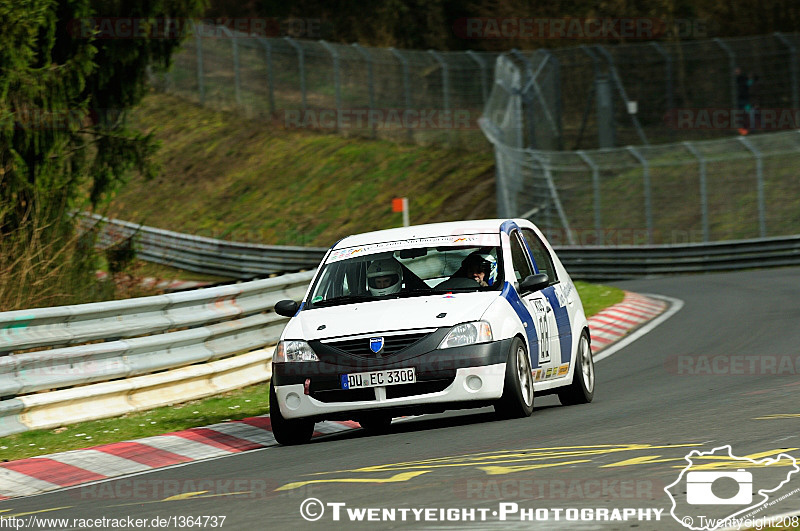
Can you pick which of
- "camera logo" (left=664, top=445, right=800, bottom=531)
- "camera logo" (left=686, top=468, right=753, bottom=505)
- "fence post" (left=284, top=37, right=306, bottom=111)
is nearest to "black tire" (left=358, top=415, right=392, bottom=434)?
"camera logo" (left=664, top=445, right=800, bottom=531)

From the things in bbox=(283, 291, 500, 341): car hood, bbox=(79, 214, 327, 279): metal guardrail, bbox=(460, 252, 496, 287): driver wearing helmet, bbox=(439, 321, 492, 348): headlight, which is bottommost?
bbox=(79, 214, 327, 279): metal guardrail

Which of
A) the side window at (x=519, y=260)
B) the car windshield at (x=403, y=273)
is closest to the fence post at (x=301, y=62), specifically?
the side window at (x=519, y=260)

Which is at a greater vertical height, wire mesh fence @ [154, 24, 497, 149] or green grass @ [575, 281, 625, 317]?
wire mesh fence @ [154, 24, 497, 149]

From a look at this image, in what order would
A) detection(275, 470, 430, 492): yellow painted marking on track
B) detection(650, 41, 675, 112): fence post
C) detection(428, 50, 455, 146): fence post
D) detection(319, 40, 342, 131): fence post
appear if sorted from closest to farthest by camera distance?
detection(275, 470, 430, 492): yellow painted marking on track → detection(650, 41, 675, 112): fence post → detection(428, 50, 455, 146): fence post → detection(319, 40, 342, 131): fence post

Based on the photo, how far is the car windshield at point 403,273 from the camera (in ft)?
35.0

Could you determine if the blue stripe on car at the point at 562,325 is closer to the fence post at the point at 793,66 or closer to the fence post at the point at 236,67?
the fence post at the point at 793,66

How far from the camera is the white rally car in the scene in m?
9.84

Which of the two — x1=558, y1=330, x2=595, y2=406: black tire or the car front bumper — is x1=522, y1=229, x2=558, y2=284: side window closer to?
x1=558, y1=330, x2=595, y2=406: black tire

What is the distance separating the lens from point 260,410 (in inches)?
480

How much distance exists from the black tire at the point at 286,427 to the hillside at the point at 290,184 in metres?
30.3

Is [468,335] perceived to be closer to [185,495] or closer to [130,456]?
[130,456]

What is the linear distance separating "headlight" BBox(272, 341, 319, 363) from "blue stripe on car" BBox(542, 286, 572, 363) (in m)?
2.29

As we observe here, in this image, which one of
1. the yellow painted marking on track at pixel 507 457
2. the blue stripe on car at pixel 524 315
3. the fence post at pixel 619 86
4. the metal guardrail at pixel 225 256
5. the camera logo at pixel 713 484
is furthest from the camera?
the fence post at pixel 619 86

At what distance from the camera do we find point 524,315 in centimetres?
1057
